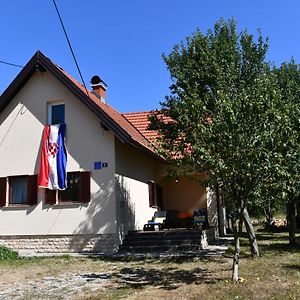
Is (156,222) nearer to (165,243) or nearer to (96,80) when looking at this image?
(165,243)

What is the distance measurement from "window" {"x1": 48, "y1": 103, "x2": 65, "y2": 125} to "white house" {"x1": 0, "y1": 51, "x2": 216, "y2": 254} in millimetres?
39

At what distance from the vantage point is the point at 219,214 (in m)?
20.4

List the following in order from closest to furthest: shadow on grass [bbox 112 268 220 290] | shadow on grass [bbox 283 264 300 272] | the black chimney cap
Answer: shadow on grass [bbox 112 268 220 290] < shadow on grass [bbox 283 264 300 272] < the black chimney cap

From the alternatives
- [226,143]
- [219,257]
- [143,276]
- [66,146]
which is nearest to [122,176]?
[66,146]

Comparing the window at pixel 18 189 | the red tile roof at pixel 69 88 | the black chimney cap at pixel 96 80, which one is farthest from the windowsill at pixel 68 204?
the black chimney cap at pixel 96 80

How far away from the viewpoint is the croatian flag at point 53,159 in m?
15.5

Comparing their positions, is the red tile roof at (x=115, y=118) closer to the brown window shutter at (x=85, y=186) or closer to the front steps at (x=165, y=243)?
the brown window shutter at (x=85, y=186)

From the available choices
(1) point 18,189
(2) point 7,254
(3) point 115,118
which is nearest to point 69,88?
(3) point 115,118

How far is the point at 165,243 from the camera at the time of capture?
49.0 ft

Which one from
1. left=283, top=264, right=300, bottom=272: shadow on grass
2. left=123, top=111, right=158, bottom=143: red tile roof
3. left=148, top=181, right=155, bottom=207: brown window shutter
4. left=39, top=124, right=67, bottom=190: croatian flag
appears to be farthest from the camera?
left=123, top=111, right=158, bottom=143: red tile roof

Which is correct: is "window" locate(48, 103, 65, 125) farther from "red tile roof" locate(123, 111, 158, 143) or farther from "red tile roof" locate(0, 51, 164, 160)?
"red tile roof" locate(123, 111, 158, 143)

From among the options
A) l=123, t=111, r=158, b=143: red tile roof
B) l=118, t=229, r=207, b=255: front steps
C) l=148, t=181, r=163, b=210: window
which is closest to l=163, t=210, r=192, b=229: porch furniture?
l=148, t=181, r=163, b=210: window

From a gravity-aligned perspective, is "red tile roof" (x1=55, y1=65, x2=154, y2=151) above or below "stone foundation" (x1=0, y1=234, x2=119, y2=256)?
→ above

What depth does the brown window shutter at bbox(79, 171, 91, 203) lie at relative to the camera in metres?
15.3
